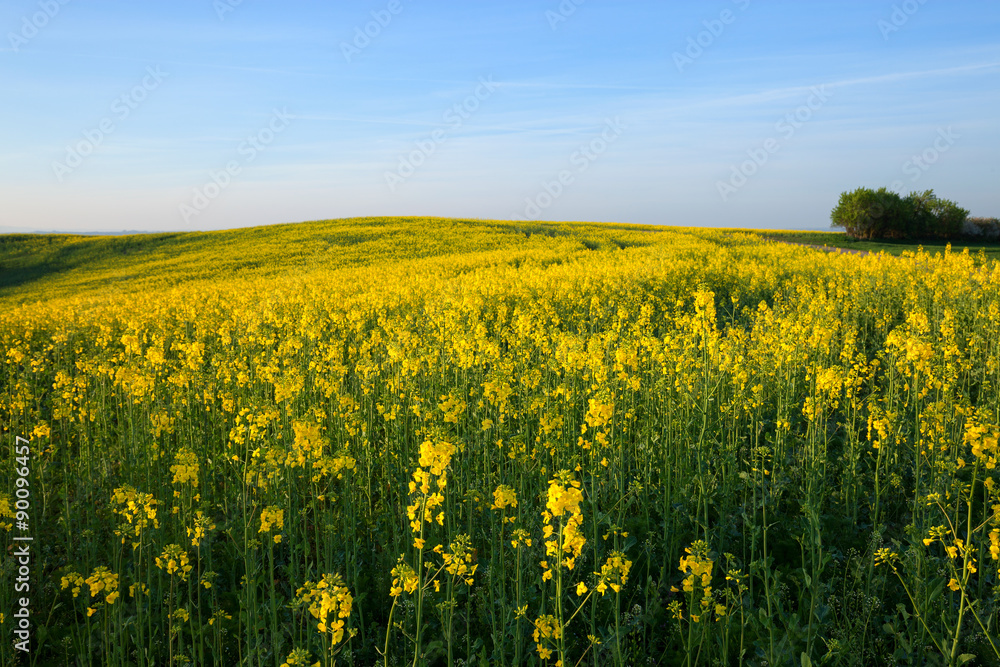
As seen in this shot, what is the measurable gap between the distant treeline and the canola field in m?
44.8

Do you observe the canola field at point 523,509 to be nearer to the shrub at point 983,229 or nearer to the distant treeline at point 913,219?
the distant treeline at point 913,219

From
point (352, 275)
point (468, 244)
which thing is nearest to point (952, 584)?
point (352, 275)

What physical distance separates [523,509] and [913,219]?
55775 millimetres

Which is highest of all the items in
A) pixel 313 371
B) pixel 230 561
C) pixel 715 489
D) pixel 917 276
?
pixel 917 276

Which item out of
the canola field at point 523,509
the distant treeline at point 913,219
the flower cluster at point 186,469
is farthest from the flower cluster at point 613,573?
the distant treeline at point 913,219

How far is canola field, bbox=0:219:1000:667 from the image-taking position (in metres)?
3.21

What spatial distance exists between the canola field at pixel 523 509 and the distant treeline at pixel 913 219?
4482cm

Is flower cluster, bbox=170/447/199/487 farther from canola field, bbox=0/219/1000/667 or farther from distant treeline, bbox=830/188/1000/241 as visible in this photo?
distant treeline, bbox=830/188/1000/241

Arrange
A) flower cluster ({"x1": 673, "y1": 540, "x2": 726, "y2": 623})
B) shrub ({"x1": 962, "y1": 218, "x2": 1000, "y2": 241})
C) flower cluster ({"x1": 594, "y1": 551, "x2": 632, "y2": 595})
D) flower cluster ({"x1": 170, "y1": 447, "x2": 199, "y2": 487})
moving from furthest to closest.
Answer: shrub ({"x1": 962, "y1": 218, "x2": 1000, "y2": 241}) < flower cluster ({"x1": 170, "y1": 447, "x2": 199, "y2": 487}) < flower cluster ({"x1": 673, "y1": 540, "x2": 726, "y2": 623}) < flower cluster ({"x1": 594, "y1": 551, "x2": 632, "y2": 595})

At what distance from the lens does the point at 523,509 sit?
4.00m

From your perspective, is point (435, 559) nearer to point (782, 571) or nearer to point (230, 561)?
point (230, 561)

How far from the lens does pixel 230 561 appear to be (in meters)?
4.47

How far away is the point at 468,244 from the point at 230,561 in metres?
31.2

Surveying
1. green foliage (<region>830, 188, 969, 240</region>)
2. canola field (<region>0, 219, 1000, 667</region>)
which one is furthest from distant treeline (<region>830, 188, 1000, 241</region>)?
canola field (<region>0, 219, 1000, 667</region>)
